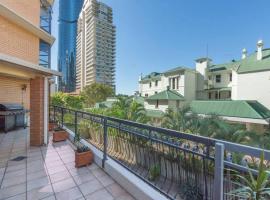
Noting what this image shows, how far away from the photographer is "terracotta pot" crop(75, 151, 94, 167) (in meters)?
3.98

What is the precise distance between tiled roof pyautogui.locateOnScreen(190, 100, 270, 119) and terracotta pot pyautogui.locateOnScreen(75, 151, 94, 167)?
11.7 meters

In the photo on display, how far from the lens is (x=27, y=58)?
8383mm

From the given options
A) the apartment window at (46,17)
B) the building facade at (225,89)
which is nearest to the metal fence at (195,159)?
the apartment window at (46,17)

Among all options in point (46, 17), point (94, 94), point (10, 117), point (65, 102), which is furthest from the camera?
point (94, 94)

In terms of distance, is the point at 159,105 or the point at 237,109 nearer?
the point at 237,109

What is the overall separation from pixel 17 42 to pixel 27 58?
83 centimetres

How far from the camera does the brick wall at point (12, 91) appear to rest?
9.37 meters

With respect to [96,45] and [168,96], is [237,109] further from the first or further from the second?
[96,45]

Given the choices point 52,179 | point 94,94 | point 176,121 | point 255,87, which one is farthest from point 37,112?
point 94,94

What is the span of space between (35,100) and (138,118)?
651cm

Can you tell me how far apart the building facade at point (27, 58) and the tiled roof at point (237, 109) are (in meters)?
11.8

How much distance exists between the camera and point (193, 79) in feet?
78.9

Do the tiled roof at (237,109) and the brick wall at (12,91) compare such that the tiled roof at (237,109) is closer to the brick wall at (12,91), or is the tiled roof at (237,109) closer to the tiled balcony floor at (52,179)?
the tiled balcony floor at (52,179)

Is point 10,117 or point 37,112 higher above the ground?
point 37,112
